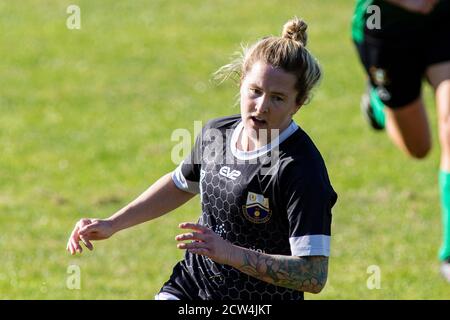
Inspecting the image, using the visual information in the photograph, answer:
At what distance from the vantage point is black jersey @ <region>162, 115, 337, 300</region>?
4.89m

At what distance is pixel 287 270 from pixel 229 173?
0.56 meters

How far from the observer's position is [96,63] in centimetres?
1789

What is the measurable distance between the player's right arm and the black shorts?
3115mm

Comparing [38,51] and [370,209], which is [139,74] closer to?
[38,51]

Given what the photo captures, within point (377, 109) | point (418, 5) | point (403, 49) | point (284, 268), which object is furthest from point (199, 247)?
point (377, 109)

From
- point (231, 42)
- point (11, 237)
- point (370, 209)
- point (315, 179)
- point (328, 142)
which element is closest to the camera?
point (315, 179)

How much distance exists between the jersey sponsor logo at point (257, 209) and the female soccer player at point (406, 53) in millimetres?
2732

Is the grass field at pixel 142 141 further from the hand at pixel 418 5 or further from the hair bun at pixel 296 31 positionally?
the hair bun at pixel 296 31

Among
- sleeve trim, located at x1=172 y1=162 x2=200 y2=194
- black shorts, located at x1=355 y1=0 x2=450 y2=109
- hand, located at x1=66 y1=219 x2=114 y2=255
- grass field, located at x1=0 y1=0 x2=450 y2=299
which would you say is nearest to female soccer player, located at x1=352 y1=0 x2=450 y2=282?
black shorts, located at x1=355 y1=0 x2=450 y2=109

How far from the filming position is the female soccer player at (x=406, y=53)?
8086 millimetres

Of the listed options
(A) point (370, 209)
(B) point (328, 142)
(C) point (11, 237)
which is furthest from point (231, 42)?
(C) point (11, 237)

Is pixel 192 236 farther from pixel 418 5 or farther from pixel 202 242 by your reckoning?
pixel 418 5

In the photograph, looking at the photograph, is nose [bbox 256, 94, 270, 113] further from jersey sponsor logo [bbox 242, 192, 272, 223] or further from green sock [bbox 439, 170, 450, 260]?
green sock [bbox 439, 170, 450, 260]
